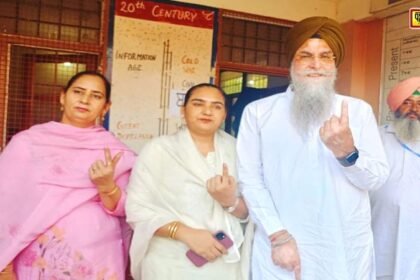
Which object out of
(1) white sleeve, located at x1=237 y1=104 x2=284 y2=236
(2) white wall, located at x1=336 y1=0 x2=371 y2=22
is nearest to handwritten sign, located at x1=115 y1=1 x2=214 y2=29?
(2) white wall, located at x1=336 y1=0 x2=371 y2=22

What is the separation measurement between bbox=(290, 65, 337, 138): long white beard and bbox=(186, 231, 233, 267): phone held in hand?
1.80ft

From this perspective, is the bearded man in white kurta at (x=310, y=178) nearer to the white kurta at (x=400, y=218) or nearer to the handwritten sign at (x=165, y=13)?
the white kurta at (x=400, y=218)

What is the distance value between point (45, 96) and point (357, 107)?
123 inches

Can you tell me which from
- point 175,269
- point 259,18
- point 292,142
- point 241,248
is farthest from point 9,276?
point 259,18

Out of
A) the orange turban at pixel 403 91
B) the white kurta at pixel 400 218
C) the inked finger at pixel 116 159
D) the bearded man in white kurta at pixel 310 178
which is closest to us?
the bearded man in white kurta at pixel 310 178

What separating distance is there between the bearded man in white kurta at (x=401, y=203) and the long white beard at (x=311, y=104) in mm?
836

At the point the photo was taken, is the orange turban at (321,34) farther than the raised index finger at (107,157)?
No

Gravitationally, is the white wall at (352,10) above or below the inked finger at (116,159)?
above

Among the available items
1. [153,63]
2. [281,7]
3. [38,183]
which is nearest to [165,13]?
[153,63]

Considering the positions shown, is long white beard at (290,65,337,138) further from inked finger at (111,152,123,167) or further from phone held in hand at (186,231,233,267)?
inked finger at (111,152,123,167)

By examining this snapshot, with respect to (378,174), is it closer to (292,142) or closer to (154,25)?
(292,142)

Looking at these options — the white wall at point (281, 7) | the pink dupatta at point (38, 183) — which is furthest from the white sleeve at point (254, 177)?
the white wall at point (281, 7)

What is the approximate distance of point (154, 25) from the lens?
4469 mm

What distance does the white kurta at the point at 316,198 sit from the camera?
6.22ft
